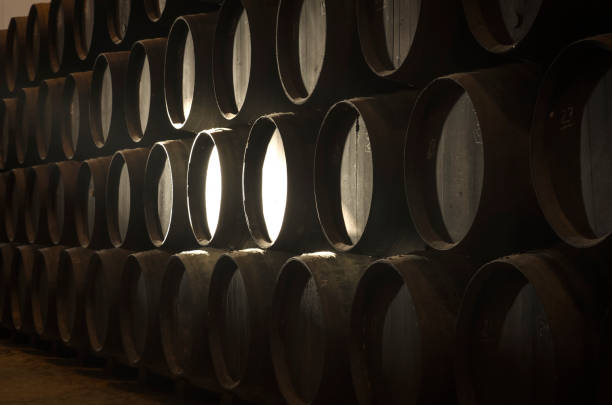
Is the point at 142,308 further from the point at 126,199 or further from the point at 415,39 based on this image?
the point at 415,39

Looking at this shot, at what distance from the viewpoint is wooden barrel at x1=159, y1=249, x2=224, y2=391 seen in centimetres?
451

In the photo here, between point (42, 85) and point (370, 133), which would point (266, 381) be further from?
point (42, 85)

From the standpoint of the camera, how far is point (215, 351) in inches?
171

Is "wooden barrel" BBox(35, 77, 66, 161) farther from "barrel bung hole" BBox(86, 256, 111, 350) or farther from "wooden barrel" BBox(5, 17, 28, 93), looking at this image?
"barrel bung hole" BBox(86, 256, 111, 350)

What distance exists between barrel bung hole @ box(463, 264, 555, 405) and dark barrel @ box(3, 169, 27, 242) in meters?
5.06

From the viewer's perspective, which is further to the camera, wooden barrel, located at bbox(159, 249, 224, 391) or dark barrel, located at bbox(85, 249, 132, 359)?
dark barrel, located at bbox(85, 249, 132, 359)

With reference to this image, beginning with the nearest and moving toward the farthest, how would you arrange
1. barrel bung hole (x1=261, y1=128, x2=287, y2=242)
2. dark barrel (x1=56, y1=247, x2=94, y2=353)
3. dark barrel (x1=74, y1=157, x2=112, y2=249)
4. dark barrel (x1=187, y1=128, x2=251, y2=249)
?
1. barrel bung hole (x1=261, y1=128, x2=287, y2=242)
2. dark barrel (x1=187, y1=128, x2=251, y2=249)
3. dark barrel (x1=74, y1=157, x2=112, y2=249)
4. dark barrel (x1=56, y1=247, x2=94, y2=353)

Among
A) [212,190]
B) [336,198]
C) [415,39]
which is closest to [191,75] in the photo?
[212,190]

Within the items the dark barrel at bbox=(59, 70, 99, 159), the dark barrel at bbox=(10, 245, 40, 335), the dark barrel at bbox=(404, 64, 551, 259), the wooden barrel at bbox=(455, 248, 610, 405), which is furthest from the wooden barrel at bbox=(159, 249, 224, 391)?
the dark barrel at bbox=(10, 245, 40, 335)

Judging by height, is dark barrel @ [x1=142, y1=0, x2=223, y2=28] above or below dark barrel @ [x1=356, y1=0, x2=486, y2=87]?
above

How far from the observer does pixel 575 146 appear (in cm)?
239

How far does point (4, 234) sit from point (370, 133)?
203 inches

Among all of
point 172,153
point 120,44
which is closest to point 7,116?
point 120,44

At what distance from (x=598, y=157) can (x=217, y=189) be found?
2.55m
